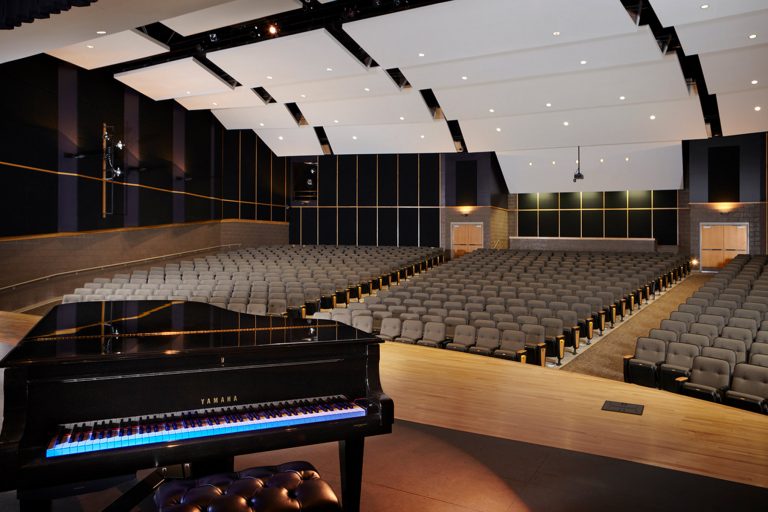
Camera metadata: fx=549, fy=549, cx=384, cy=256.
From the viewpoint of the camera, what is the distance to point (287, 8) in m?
10.4

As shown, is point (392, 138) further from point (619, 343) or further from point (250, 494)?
point (250, 494)

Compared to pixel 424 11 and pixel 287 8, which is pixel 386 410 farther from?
pixel 287 8

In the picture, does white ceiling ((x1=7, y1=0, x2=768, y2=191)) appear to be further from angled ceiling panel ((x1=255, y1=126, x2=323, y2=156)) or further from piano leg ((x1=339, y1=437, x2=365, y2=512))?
piano leg ((x1=339, y1=437, x2=365, y2=512))

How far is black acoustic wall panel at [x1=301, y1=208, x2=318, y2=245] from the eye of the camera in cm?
2014

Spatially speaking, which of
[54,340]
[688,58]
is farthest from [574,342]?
[688,58]

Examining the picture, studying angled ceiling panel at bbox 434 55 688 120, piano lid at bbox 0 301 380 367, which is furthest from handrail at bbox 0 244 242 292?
piano lid at bbox 0 301 380 367

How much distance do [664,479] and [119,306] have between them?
3.54 meters

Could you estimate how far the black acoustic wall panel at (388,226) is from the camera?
19.3 m

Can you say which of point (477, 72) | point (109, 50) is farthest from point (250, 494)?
point (477, 72)

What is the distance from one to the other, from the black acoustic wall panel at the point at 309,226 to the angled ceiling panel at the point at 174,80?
6701mm

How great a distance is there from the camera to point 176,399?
225cm

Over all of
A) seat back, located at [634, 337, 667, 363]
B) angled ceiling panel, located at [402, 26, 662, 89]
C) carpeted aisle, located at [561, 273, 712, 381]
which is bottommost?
carpeted aisle, located at [561, 273, 712, 381]

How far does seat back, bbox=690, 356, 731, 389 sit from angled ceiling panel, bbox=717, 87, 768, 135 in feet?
33.6

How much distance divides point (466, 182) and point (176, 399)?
16992 mm
